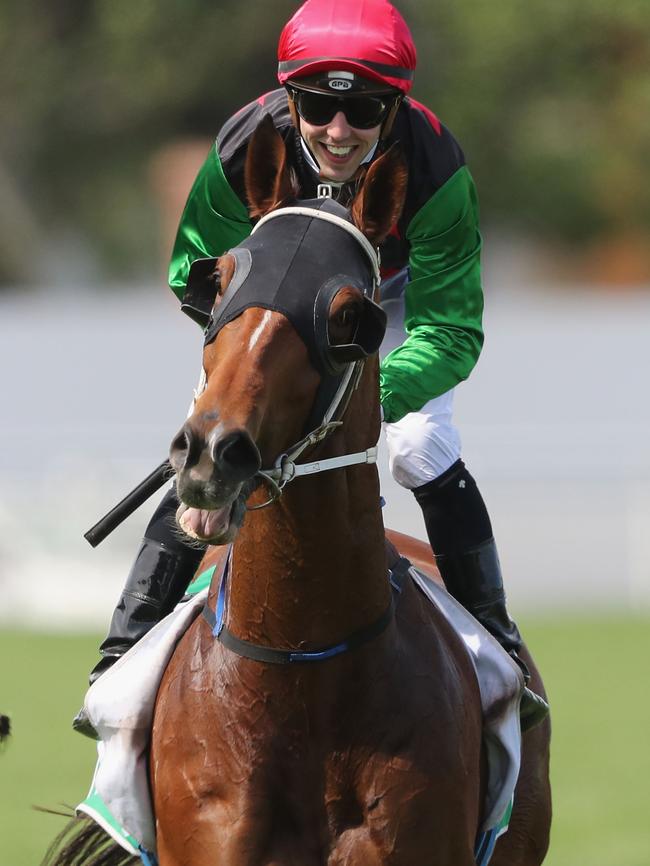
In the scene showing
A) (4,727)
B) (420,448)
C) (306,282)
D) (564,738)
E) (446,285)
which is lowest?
(564,738)

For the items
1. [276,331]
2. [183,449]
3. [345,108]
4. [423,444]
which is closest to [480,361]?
[423,444]

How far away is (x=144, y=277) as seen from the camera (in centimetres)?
3547

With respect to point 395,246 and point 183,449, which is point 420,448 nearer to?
point 395,246

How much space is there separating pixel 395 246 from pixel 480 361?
13.6 meters

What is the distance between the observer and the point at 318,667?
403 centimetres

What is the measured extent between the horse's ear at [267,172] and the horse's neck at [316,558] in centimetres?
51

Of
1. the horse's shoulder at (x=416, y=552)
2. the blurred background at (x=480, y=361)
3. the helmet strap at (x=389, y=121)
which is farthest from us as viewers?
the blurred background at (x=480, y=361)

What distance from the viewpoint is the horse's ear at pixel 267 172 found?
157 inches

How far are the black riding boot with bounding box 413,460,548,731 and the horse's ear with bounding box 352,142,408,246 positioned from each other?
0.93 metres

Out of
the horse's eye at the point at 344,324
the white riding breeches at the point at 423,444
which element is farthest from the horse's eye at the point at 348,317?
the white riding breeches at the point at 423,444

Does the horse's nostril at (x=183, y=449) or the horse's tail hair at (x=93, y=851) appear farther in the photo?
the horse's tail hair at (x=93, y=851)

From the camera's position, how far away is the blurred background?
11.8 metres

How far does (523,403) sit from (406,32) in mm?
13945

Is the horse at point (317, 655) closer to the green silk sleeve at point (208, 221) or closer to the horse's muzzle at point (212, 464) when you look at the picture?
the horse's muzzle at point (212, 464)
